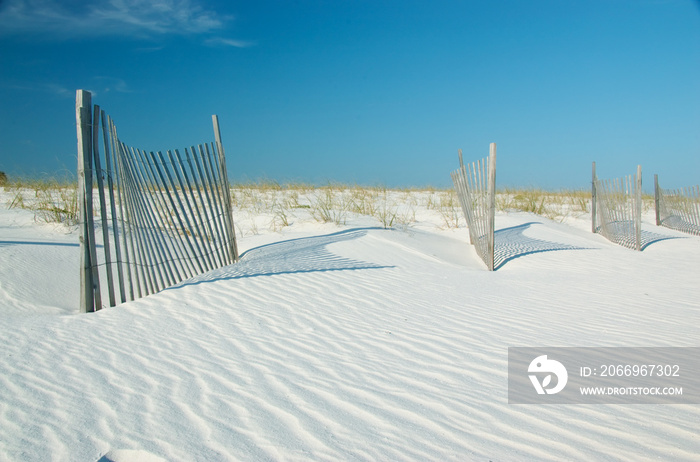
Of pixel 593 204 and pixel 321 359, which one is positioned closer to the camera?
pixel 321 359

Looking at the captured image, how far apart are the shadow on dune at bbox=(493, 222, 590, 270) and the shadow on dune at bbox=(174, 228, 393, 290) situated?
8.24 ft

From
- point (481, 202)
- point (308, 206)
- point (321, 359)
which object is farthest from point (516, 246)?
point (321, 359)

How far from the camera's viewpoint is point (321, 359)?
3.17 meters

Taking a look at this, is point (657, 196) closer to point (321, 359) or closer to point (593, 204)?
point (593, 204)

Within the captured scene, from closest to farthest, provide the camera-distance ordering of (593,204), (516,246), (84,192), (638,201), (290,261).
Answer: (84,192), (290,261), (516,246), (638,201), (593,204)

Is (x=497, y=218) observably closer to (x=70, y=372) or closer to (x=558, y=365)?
(x=558, y=365)

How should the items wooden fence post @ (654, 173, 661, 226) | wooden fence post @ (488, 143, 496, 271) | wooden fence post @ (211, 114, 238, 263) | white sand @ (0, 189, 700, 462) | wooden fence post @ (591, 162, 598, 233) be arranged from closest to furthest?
white sand @ (0, 189, 700, 462), wooden fence post @ (488, 143, 496, 271), wooden fence post @ (211, 114, 238, 263), wooden fence post @ (591, 162, 598, 233), wooden fence post @ (654, 173, 661, 226)

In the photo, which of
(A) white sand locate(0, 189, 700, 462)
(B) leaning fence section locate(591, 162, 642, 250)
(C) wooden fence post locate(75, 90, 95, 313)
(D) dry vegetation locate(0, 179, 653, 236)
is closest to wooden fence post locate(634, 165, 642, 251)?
(B) leaning fence section locate(591, 162, 642, 250)

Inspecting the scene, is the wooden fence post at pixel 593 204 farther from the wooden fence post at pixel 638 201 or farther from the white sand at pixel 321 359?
the white sand at pixel 321 359

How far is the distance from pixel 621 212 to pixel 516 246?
3026 mm

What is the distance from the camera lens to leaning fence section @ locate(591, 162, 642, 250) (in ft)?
30.9

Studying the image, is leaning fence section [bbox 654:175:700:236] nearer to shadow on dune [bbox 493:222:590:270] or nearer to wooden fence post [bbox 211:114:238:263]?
shadow on dune [bbox 493:222:590:270]

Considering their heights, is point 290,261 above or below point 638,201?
below

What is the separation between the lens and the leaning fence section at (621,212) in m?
9.41
